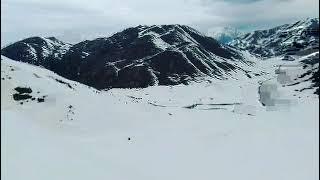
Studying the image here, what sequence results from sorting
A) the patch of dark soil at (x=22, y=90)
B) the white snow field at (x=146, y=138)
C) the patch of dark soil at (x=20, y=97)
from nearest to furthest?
the white snow field at (x=146, y=138) → the patch of dark soil at (x=20, y=97) → the patch of dark soil at (x=22, y=90)

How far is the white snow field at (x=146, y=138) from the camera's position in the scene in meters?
15.0

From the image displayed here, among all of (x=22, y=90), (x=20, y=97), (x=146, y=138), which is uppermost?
(x=22, y=90)

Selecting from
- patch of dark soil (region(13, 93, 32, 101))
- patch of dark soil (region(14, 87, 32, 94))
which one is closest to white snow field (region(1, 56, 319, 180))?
patch of dark soil (region(14, 87, 32, 94))

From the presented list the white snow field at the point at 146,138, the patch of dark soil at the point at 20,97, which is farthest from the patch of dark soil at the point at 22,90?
the patch of dark soil at the point at 20,97

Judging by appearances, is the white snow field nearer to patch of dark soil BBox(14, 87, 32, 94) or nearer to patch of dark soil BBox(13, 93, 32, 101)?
patch of dark soil BBox(14, 87, 32, 94)

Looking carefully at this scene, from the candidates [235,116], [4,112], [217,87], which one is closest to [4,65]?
[4,112]

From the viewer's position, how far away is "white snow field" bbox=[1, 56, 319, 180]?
49.3 feet

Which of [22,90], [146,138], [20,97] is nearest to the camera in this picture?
[146,138]

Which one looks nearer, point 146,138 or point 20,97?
point 146,138

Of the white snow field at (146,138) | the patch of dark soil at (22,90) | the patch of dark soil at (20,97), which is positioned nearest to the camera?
the white snow field at (146,138)

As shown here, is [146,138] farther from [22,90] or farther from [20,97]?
[22,90]

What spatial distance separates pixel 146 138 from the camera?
Answer: 28.0m

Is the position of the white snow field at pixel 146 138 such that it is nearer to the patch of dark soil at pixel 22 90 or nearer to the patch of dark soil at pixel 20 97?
the patch of dark soil at pixel 22 90

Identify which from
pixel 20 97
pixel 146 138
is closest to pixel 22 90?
pixel 20 97
